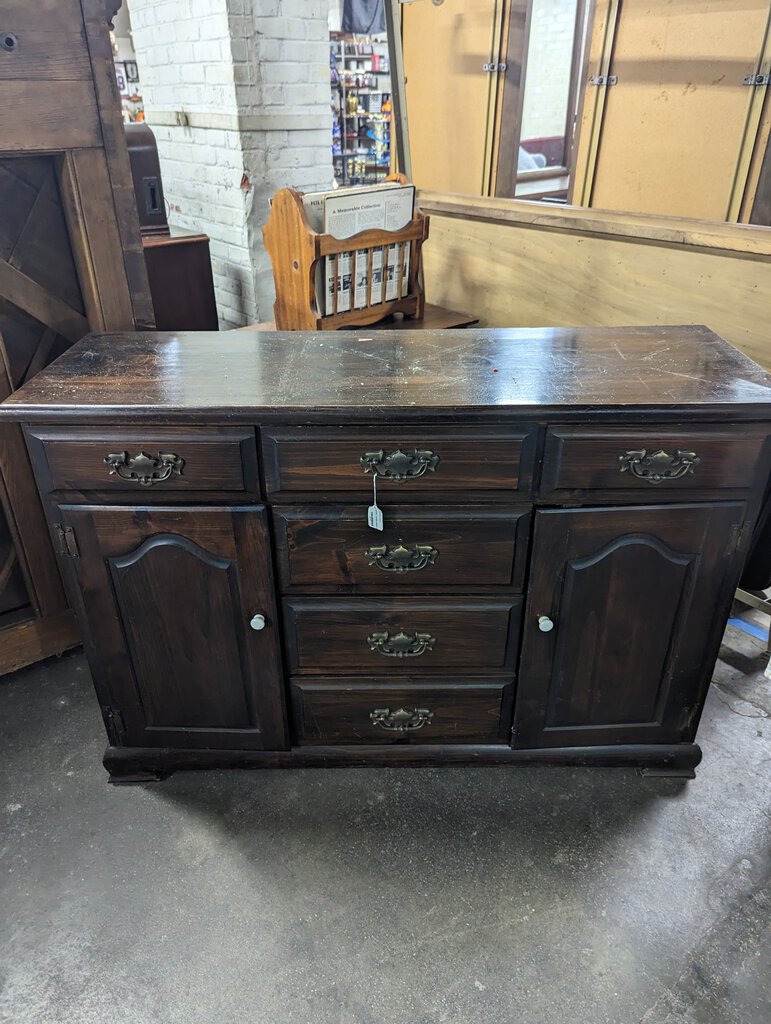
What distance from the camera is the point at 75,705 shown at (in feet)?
5.94

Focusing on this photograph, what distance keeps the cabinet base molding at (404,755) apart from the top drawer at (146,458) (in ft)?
2.15

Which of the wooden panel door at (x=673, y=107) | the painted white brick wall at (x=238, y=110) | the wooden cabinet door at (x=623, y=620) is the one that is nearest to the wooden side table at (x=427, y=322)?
the wooden panel door at (x=673, y=107)

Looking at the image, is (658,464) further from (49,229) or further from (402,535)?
(49,229)

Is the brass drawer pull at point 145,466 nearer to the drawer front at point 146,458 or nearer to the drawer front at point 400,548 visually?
the drawer front at point 146,458

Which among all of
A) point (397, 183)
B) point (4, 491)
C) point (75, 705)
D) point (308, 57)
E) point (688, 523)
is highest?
point (308, 57)

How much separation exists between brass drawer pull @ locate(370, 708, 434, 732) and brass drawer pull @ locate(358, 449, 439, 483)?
570mm

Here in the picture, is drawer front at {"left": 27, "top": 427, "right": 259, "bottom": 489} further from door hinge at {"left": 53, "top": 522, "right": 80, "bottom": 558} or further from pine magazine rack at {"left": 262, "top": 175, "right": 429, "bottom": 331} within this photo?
pine magazine rack at {"left": 262, "top": 175, "right": 429, "bottom": 331}

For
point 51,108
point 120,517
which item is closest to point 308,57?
point 51,108

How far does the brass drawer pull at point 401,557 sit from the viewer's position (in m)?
1.32

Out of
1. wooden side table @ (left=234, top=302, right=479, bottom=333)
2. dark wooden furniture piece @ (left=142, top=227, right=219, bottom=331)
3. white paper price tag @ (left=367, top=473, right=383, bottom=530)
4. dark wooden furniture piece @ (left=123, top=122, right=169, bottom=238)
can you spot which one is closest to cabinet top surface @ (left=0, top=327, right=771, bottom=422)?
white paper price tag @ (left=367, top=473, right=383, bottom=530)

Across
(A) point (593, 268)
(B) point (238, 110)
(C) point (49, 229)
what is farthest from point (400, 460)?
(B) point (238, 110)

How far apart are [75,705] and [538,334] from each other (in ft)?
4.85

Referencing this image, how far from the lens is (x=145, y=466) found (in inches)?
48.4

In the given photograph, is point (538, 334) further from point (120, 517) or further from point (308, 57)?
point (308, 57)
